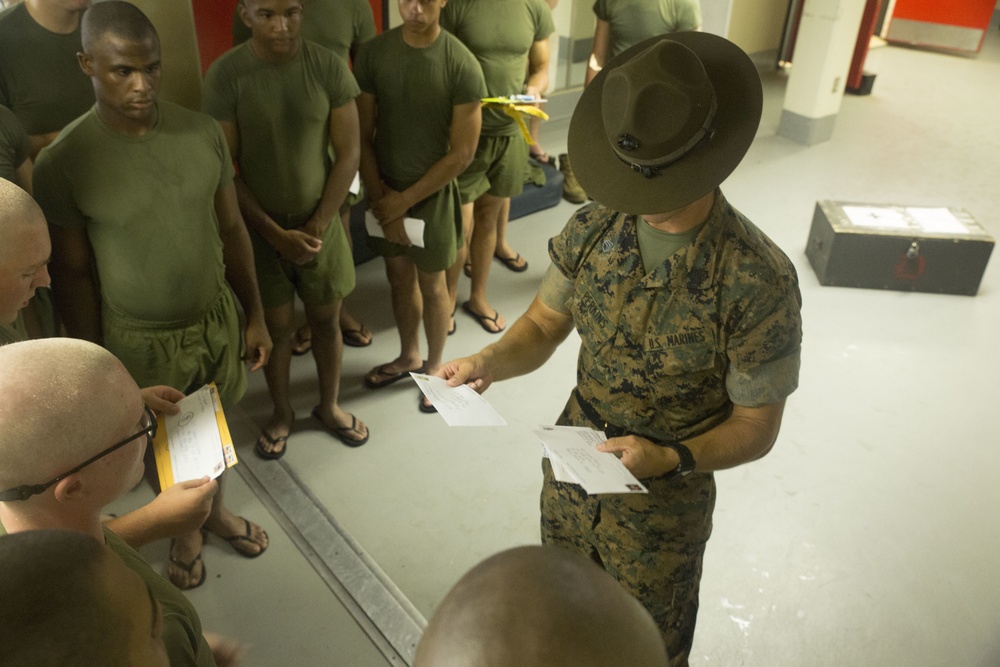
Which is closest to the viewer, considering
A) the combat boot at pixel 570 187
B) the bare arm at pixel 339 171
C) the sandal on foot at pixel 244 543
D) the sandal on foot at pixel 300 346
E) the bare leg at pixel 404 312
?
the sandal on foot at pixel 244 543

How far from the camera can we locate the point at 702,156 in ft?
5.08

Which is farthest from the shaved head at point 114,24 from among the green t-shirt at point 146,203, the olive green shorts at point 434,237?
the olive green shorts at point 434,237

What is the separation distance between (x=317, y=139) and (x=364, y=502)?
141 centimetres

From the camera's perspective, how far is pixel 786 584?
2662mm

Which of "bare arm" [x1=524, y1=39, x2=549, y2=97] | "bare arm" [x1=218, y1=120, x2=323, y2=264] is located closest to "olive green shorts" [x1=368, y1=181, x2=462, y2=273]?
"bare arm" [x1=218, y1=120, x2=323, y2=264]

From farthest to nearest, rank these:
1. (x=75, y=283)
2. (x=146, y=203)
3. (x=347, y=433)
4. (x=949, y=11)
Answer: (x=949, y=11)
(x=347, y=433)
(x=75, y=283)
(x=146, y=203)

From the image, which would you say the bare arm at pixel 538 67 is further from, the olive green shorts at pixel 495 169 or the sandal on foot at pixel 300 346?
the sandal on foot at pixel 300 346

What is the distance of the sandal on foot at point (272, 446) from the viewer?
10.3 feet

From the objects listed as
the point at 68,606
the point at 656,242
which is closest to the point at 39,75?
the point at 656,242

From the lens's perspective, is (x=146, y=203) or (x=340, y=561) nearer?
(x=146, y=203)

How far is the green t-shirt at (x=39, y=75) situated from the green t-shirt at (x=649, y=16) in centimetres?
315

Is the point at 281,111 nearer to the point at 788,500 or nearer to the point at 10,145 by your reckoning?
the point at 10,145

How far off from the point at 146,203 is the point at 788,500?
8.41ft

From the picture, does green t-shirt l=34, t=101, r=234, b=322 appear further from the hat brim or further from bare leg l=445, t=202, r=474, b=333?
bare leg l=445, t=202, r=474, b=333
